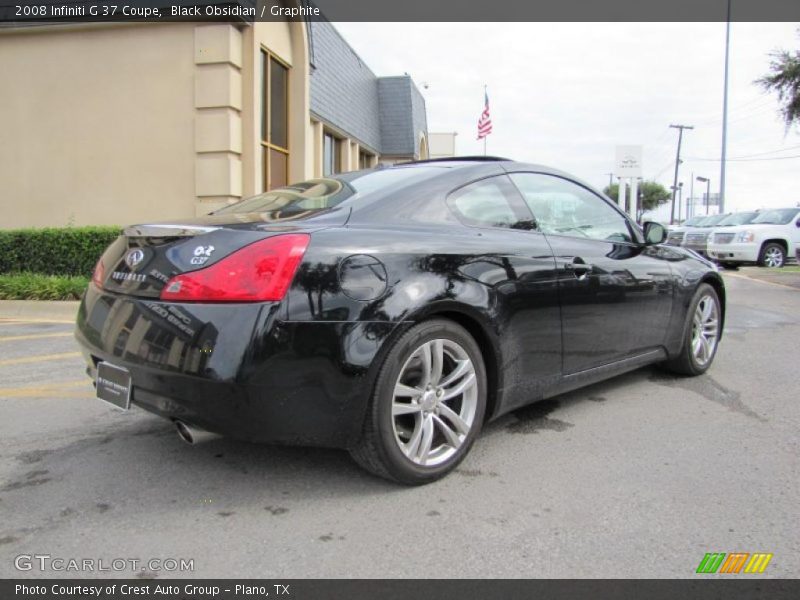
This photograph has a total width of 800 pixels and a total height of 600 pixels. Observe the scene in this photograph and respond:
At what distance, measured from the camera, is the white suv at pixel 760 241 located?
16641 mm

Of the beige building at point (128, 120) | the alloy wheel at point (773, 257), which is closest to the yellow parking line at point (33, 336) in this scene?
the beige building at point (128, 120)

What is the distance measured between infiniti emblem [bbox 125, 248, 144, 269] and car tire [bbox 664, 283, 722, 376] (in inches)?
148

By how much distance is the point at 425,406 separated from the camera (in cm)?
284

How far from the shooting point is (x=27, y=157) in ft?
36.5

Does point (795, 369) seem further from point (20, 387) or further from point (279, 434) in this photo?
point (20, 387)

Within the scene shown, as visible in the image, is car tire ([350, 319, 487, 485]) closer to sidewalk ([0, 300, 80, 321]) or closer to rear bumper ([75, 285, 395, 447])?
rear bumper ([75, 285, 395, 447])

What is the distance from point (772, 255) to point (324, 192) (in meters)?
17.1

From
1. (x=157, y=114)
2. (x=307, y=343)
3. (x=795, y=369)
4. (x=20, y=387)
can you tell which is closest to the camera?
(x=307, y=343)

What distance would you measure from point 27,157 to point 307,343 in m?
11.0

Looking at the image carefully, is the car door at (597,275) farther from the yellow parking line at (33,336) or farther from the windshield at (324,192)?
the yellow parking line at (33,336)

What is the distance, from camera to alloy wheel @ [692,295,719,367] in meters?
4.83

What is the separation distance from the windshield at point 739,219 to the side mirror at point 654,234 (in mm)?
15965
